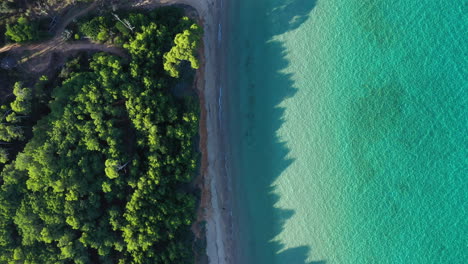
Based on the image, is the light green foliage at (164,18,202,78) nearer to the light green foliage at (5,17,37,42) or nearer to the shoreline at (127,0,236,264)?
the shoreline at (127,0,236,264)

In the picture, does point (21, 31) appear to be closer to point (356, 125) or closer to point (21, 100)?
point (21, 100)

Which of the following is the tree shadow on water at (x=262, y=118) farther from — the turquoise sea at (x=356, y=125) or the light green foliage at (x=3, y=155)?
the light green foliage at (x=3, y=155)

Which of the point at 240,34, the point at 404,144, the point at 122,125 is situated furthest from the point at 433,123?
the point at 122,125

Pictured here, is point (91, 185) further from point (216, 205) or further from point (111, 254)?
point (216, 205)

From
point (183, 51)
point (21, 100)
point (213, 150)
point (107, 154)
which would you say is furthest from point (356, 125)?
point (21, 100)

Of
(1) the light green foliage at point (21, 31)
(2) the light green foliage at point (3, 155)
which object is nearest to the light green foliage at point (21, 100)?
(2) the light green foliage at point (3, 155)

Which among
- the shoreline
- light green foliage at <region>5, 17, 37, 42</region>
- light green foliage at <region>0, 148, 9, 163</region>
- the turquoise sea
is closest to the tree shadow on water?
the turquoise sea
